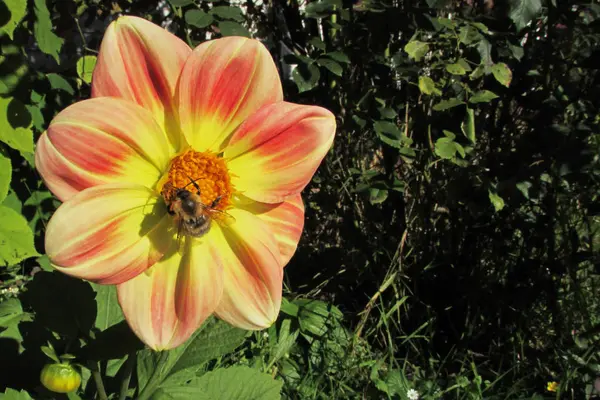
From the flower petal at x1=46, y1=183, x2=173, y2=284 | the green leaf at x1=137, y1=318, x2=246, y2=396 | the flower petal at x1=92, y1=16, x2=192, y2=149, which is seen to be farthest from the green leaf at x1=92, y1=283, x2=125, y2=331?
the flower petal at x1=92, y1=16, x2=192, y2=149

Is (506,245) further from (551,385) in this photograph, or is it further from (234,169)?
(234,169)

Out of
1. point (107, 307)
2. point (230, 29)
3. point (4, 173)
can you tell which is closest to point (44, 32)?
point (4, 173)

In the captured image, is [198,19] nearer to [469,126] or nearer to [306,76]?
[306,76]

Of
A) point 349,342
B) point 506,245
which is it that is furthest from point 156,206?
point 506,245

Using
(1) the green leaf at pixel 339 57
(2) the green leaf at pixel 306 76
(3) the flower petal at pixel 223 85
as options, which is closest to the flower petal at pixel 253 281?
(3) the flower petal at pixel 223 85

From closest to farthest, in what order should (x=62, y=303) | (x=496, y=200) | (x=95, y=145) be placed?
1. (x=95, y=145)
2. (x=62, y=303)
3. (x=496, y=200)
